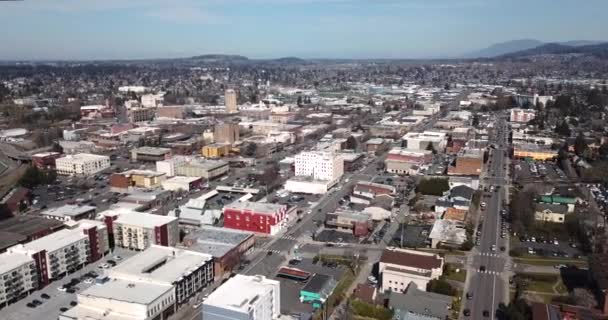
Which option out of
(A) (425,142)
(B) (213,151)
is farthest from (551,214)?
(B) (213,151)

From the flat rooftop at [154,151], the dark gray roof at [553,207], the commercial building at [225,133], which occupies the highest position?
the commercial building at [225,133]

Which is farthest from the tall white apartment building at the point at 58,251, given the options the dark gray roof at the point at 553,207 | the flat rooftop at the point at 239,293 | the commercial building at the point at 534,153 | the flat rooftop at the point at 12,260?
the commercial building at the point at 534,153

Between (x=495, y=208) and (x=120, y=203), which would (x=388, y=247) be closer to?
(x=495, y=208)

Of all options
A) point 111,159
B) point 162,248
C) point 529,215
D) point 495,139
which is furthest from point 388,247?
point 495,139

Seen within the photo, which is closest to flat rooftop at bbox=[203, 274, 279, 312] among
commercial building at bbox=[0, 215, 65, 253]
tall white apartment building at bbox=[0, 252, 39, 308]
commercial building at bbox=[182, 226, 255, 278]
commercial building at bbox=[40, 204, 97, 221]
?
commercial building at bbox=[182, 226, 255, 278]

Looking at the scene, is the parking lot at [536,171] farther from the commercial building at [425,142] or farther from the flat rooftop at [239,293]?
the flat rooftop at [239,293]

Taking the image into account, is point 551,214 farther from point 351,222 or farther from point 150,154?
point 150,154
